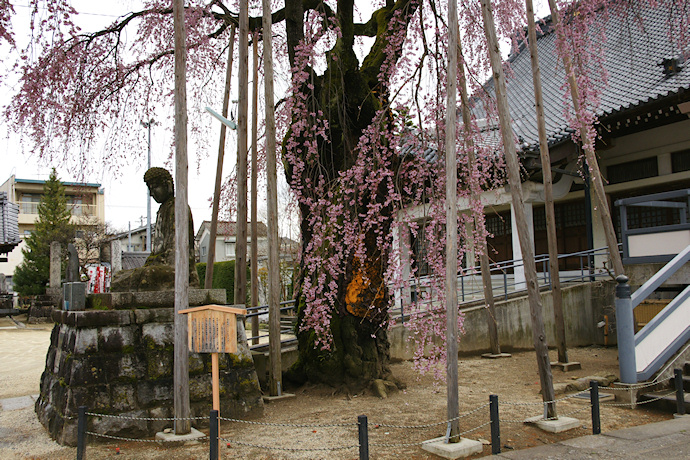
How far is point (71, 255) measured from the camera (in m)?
7.16

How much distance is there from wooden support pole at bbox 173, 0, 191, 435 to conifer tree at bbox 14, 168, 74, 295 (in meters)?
25.9

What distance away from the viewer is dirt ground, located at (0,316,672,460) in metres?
5.24

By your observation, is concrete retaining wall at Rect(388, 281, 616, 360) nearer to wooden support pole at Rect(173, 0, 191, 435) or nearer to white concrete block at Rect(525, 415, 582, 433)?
white concrete block at Rect(525, 415, 582, 433)

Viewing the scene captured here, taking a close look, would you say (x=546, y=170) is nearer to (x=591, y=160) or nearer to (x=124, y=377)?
(x=591, y=160)

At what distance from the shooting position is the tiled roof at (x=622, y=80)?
460 inches

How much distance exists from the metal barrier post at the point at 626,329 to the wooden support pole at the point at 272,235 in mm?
4604

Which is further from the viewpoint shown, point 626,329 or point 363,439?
point 626,329

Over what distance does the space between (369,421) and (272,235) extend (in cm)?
297

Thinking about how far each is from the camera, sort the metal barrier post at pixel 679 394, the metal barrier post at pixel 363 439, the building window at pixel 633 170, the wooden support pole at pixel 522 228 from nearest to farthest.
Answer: the metal barrier post at pixel 363 439 → the wooden support pole at pixel 522 228 → the metal barrier post at pixel 679 394 → the building window at pixel 633 170

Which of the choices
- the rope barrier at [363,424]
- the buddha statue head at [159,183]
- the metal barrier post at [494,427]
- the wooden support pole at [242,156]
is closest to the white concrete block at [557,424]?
the rope barrier at [363,424]

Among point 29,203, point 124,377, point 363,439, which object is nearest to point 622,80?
point 363,439

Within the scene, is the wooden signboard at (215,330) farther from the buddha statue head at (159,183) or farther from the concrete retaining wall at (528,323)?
the concrete retaining wall at (528,323)

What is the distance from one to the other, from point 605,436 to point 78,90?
28.4ft

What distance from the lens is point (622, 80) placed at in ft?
44.4
